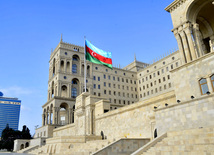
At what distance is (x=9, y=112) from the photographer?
163250 millimetres

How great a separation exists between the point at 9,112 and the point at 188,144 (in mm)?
176395

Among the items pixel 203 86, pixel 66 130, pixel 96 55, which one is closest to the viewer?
pixel 203 86

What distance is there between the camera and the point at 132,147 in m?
18.9

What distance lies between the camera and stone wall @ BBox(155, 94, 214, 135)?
13703mm

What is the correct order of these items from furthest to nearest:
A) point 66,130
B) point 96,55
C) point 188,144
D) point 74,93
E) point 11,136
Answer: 1. point 11,136
2. point 74,93
3. point 66,130
4. point 96,55
5. point 188,144

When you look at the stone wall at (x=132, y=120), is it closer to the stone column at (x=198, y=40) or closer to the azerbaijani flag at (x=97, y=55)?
the stone column at (x=198, y=40)

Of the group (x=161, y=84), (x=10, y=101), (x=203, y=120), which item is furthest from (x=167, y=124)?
(x=10, y=101)

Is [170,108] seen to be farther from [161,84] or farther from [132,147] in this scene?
[161,84]

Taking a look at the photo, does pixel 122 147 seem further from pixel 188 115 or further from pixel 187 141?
pixel 187 141

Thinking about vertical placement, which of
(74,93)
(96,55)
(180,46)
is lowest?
(180,46)

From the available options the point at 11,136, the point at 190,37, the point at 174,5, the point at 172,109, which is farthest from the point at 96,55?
the point at 11,136

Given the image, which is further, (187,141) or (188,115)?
(188,115)

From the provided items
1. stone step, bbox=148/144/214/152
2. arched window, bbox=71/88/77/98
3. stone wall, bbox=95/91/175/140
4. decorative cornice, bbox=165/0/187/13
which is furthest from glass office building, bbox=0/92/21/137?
stone step, bbox=148/144/214/152

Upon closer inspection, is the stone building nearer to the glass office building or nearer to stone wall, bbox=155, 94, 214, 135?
stone wall, bbox=155, 94, 214, 135
